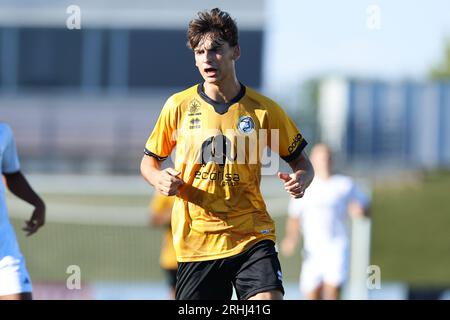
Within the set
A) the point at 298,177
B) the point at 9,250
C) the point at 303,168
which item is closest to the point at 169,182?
the point at 298,177

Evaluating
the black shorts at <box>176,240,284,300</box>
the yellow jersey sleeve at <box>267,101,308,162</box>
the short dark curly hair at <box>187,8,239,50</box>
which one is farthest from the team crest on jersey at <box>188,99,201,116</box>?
the black shorts at <box>176,240,284,300</box>

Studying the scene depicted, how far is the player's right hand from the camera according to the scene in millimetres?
7297

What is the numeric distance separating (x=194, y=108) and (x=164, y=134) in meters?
0.28

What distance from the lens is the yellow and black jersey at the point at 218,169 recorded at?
7.54 meters

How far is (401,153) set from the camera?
28.5 m

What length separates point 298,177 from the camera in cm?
758

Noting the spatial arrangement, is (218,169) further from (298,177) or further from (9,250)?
(9,250)

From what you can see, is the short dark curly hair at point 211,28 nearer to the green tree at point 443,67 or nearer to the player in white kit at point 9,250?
the player in white kit at point 9,250

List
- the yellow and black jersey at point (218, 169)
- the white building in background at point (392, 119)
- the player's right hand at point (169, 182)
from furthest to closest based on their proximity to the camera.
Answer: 1. the white building in background at point (392, 119)
2. the yellow and black jersey at point (218, 169)
3. the player's right hand at point (169, 182)

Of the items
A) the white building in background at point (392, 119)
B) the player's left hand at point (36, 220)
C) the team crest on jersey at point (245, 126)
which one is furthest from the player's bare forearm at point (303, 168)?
the white building in background at point (392, 119)

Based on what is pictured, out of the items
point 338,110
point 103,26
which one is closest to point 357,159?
point 338,110

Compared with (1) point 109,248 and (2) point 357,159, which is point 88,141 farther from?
(1) point 109,248

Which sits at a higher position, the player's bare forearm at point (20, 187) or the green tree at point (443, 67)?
the green tree at point (443, 67)
